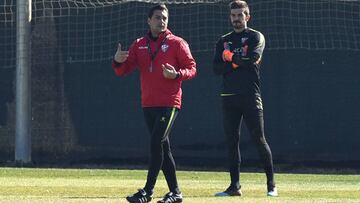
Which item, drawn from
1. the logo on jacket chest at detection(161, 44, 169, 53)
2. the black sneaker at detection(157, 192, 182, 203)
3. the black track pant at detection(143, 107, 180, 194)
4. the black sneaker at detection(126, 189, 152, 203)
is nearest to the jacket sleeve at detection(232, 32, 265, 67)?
the logo on jacket chest at detection(161, 44, 169, 53)

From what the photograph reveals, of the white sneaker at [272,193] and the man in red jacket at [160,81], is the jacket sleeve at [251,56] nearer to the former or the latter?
the man in red jacket at [160,81]

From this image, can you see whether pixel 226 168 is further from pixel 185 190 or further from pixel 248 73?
pixel 248 73

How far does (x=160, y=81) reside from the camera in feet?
28.9

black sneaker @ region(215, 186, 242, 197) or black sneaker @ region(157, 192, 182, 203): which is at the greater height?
black sneaker @ region(157, 192, 182, 203)

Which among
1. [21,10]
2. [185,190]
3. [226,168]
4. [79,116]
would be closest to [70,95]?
[79,116]

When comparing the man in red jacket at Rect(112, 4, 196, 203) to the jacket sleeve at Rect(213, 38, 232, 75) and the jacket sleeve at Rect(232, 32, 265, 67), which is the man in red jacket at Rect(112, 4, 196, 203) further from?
the jacket sleeve at Rect(213, 38, 232, 75)

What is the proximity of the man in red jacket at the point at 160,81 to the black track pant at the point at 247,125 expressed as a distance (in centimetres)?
106

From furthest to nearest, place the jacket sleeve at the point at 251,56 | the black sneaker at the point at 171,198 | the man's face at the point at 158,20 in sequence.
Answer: the jacket sleeve at the point at 251,56
the man's face at the point at 158,20
the black sneaker at the point at 171,198

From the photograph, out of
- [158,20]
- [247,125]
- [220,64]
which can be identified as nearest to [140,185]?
[247,125]

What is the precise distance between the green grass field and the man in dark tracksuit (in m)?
0.52

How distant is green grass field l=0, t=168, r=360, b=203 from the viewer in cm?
942

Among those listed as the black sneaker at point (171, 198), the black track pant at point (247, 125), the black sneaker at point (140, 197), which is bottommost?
the black sneaker at point (171, 198)

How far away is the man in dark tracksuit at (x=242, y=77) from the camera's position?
31.9 feet

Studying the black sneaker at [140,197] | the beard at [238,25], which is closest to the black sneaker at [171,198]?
the black sneaker at [140,197]
